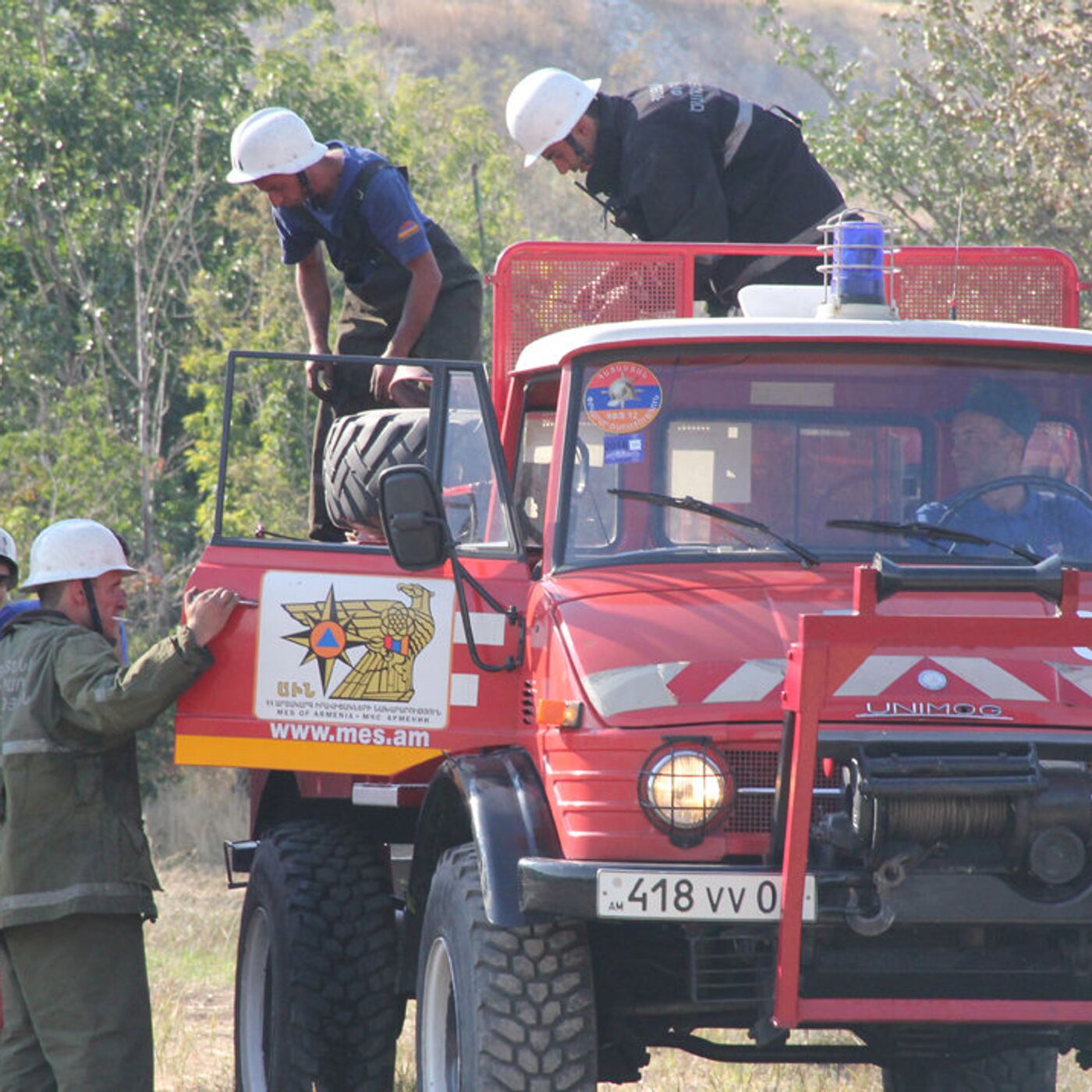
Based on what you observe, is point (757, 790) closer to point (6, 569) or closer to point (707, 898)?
point (707, 898)

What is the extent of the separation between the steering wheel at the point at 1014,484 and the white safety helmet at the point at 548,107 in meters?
2.73

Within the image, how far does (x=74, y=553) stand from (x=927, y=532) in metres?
2.56

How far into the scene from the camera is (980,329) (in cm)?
564

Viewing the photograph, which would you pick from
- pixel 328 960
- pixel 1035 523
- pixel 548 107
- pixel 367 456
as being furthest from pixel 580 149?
pixel 328 960

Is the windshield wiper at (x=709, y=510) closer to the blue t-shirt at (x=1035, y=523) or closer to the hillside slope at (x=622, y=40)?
the blue t-shirt at (x=1035, y=523)

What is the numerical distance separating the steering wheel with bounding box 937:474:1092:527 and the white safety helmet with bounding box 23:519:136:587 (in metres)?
A: 2.49

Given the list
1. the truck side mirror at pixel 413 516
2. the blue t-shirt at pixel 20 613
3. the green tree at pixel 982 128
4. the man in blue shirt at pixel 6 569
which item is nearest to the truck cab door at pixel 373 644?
the truck side mirror at pixel 413 516

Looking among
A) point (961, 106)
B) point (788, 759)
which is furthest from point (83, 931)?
point (961, 106)

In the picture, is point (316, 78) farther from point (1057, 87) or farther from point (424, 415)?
point (424, 415)

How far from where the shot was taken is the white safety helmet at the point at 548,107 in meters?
7.62

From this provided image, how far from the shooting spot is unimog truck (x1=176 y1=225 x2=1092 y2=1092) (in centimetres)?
464

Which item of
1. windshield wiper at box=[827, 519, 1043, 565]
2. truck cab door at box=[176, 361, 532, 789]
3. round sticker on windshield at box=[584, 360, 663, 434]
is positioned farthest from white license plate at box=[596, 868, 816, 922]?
round sticker on windshield at box=[584, 360, 663, 434]

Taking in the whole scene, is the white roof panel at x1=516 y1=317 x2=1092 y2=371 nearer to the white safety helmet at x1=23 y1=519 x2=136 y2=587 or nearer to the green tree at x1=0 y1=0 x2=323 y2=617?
the white safety helmet at x1=23 y1=519 x2=136 y2=587

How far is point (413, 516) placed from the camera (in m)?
5.31
